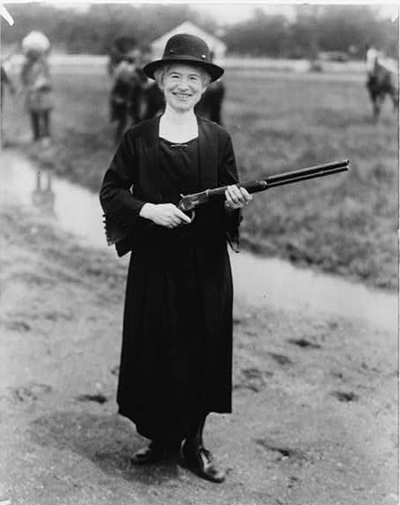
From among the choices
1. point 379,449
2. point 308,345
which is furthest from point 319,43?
point 379,449

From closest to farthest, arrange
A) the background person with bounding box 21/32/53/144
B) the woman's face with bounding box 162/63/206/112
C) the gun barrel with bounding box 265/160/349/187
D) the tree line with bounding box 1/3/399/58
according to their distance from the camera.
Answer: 1. the gun barrel with bounding box 265/160/349/187
2. the woman's face with bounding box 162/63/206/112
3. the tree line with bounding box 1/3/399/58
4. the background person with bounding box 21/32/53/144

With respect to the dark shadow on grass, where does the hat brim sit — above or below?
above

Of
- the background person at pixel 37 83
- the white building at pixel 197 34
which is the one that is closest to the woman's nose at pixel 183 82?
the white building at pixel 197 34

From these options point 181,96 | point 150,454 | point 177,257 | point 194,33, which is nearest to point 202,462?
point 150,454

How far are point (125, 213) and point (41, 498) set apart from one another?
4.59 ft

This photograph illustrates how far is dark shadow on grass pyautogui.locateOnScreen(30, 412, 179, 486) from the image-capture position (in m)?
3.77

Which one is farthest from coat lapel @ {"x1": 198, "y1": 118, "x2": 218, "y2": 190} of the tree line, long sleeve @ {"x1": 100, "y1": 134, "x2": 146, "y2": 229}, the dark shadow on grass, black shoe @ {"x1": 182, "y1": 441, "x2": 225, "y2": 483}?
the tree line

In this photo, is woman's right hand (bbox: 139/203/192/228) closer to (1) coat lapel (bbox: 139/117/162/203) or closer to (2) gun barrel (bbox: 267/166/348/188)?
(1) coat lapel (bbox: 139/117/162/203)

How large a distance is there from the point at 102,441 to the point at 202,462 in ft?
2.11

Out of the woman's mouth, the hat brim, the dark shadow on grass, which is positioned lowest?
the dark shadow on grass

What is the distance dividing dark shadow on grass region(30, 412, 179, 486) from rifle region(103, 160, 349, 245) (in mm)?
1209

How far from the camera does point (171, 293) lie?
11.6 feet

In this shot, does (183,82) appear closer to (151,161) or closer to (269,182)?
(151,161)

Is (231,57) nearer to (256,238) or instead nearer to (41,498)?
(256,238)
